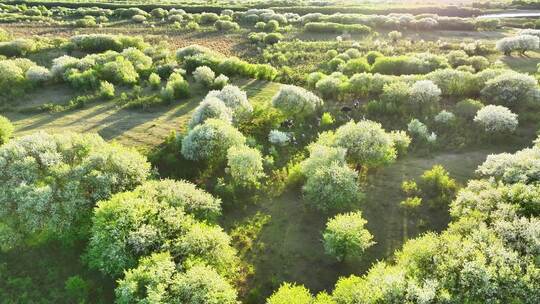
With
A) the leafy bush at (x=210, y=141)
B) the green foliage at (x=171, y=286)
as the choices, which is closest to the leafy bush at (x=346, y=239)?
the green foliage at (x=171, y=286)

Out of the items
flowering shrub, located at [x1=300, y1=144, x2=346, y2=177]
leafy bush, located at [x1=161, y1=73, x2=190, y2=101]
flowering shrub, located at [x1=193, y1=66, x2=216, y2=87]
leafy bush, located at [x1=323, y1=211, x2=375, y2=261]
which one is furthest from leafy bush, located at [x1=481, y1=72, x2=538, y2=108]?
leafy bush, located at [x1=161, y1=73, x2=190, y2=101]

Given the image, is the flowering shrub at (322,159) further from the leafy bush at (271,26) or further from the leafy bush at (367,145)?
the leafy bush at (271,26)

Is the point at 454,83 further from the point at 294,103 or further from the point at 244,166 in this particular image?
the point at 244,166

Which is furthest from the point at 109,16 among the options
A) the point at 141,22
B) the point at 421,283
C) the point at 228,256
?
the point at 421,283

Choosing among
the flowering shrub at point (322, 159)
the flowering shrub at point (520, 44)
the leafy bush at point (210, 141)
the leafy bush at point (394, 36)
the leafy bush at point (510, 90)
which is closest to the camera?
the flowering shrub at point (322, 159)

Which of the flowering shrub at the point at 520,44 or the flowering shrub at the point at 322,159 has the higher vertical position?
the flowering shrub at the point at 322,159

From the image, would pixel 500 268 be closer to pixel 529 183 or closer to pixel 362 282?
pixel 362 282

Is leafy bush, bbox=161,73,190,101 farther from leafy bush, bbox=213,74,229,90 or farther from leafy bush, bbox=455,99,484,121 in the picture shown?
leafy bush, bbox=455,99,484,121
